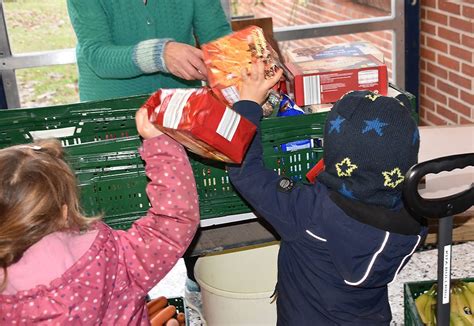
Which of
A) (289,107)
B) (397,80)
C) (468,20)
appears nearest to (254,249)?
(289,107)

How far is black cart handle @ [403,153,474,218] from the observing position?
135cm

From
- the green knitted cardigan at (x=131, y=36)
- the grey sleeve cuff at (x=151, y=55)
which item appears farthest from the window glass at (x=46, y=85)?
the grey sleeve cuff at (x=151, y=55)

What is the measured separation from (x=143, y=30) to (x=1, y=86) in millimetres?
1733

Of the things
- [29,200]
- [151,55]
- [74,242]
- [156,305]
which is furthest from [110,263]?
[156,305]

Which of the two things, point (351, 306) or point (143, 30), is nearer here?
point (351, 306)

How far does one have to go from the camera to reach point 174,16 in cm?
227

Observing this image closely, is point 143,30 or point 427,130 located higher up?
point 143,30

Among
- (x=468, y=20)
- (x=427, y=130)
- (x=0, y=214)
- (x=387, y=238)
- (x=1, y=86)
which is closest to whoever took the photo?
(x=0, y=214)

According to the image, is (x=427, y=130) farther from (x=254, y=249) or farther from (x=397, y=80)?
(x=397, y=80)

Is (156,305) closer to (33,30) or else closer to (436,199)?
(436,199)

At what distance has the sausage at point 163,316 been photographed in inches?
91.4

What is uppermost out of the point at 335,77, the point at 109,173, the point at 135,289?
the point at 335,77

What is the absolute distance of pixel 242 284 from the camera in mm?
2260

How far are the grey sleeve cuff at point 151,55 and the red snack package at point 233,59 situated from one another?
178 mm
